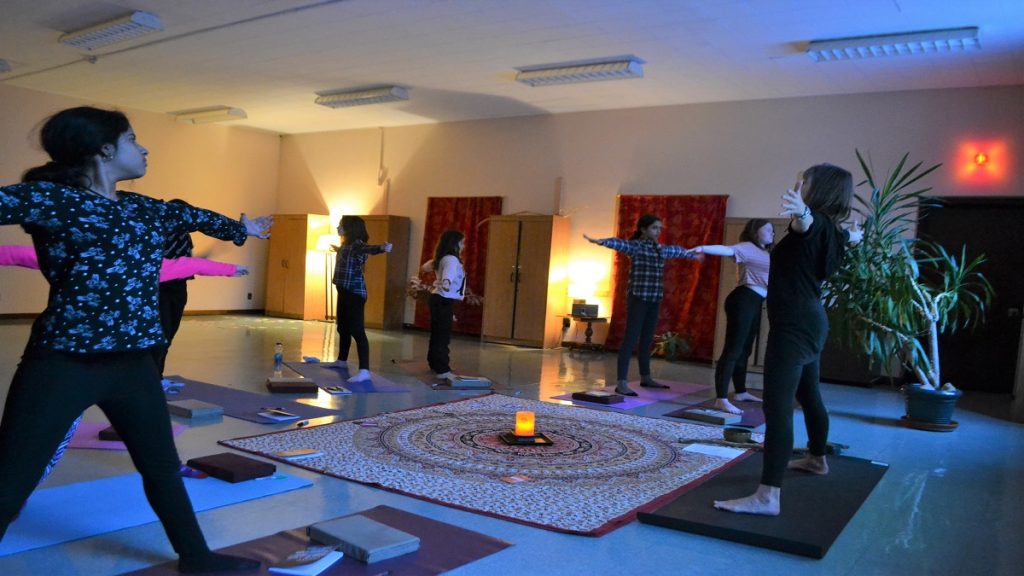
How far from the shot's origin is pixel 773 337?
3254 mm

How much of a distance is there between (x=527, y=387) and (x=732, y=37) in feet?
11.4

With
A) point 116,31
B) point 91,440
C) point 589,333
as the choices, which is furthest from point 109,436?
point 589,333

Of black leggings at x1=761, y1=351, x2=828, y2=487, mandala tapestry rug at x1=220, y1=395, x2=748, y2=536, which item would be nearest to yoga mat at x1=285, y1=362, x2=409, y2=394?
mandala tapestry rug at x1=220, y1=395, x2=748, y2=536

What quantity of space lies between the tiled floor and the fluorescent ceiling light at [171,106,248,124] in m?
5.82

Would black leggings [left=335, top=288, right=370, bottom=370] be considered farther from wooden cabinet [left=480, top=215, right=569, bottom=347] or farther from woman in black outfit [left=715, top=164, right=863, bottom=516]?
wooden cabinet [left=480, top=215, right=569, bottom=347]

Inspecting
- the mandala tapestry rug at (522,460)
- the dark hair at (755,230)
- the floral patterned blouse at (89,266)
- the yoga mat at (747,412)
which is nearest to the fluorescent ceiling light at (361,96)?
the dark hair at (755,230)

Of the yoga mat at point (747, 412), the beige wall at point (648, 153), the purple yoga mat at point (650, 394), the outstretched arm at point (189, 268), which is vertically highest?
the beige wall at point (648, 153)

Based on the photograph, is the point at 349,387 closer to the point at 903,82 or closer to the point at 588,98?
the point at 588,98

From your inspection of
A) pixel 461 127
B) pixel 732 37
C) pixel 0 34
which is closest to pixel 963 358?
pixel 732 37

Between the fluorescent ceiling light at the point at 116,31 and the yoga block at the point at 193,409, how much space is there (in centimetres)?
409

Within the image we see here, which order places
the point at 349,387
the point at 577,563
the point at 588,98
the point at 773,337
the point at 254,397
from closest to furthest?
the point at 577,563, the point at 773,337, the point at 254,397, the point at 349,387, the point at 588,98

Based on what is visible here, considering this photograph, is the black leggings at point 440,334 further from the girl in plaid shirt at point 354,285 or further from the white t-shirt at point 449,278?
the girl in plaid shirt at point 354,285

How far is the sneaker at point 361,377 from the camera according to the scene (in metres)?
6.30

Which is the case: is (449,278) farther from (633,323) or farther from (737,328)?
(737,328)
